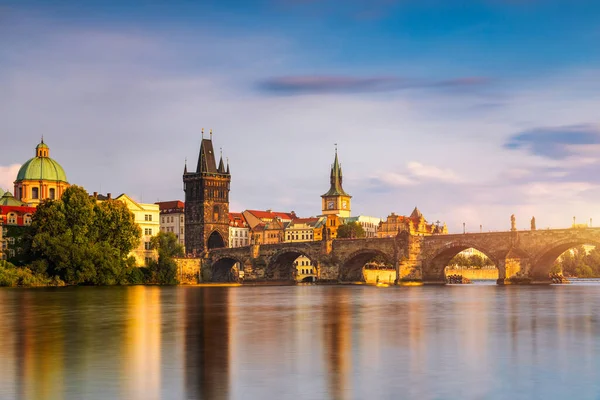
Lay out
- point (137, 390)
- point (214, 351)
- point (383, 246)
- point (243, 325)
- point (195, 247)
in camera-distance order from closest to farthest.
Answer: point (137, 390) < point (214, 351) < point (243, 325) < point (383, 246) < point (195, 247)

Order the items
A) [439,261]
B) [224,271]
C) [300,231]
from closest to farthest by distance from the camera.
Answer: [439,261], [224,271], [300,231]

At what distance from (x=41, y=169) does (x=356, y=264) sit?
50829 mm

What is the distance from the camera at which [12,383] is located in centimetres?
1900

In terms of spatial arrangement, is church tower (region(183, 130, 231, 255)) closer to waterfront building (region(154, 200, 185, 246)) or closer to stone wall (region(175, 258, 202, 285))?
waterfront building (region(154, 200, 185, 246))

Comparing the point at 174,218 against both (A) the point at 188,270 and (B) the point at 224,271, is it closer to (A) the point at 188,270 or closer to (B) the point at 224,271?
(B) the point at 224,271

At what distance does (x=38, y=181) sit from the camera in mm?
132500

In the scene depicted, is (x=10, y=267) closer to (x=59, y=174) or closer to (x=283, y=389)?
(x=59, y=174)

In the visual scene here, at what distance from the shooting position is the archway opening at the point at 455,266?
355 feet

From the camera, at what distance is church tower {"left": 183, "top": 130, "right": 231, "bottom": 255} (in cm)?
15500

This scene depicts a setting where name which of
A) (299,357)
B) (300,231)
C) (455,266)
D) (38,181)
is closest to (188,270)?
(38,181)

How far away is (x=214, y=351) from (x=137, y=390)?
697cm

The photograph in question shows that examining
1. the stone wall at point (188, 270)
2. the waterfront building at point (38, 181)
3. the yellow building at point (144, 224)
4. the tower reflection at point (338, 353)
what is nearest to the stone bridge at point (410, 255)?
the stone wall at point (188, 270)

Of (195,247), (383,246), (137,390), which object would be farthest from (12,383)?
(195,247)

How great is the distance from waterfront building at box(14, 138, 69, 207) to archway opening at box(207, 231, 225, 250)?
29738mm
